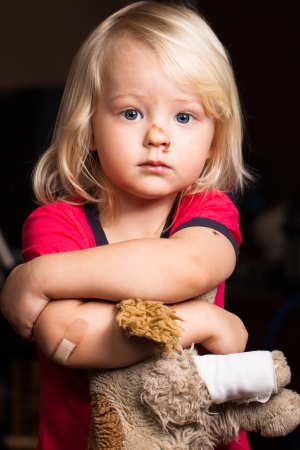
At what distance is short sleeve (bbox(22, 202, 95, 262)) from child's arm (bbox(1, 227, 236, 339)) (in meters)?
0.05

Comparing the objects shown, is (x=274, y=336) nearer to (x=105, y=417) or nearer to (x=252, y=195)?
(x=252, y=195)

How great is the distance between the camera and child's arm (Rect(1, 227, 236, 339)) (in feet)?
2.45

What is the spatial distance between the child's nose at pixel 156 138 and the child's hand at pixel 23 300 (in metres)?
0.21

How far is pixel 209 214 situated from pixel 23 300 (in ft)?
0.90

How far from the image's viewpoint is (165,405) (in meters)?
0.68

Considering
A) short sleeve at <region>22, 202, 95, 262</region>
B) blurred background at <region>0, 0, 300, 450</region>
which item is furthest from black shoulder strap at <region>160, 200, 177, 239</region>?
blurred background at <region>0, 0, 300, 450</region>

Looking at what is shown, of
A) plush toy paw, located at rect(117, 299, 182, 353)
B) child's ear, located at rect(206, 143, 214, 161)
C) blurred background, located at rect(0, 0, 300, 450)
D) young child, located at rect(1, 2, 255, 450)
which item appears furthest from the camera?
blurred background, located at rect(0, 0, 300, 450)

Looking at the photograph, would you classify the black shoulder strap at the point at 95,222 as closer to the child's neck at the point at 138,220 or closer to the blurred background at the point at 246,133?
the child's neck at the point at 138,220

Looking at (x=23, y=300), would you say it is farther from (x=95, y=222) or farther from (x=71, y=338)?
(x=95, y=222)

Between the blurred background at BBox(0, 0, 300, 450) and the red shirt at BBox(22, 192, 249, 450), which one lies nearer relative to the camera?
the red shirt at BBox(22, 192, 249, 450)

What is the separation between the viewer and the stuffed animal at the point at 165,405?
26.6 inches

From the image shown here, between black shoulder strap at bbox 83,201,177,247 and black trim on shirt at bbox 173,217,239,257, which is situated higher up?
black trim on shirt at bbox 173,217,239,257

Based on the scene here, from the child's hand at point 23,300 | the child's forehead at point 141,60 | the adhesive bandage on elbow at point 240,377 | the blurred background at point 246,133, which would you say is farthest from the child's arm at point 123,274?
the blurred background at point 246,133

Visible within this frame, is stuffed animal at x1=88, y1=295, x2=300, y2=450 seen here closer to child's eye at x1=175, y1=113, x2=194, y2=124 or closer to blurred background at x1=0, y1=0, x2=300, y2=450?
child's eye at x1=175, y1=113, x2=194, y2=124
